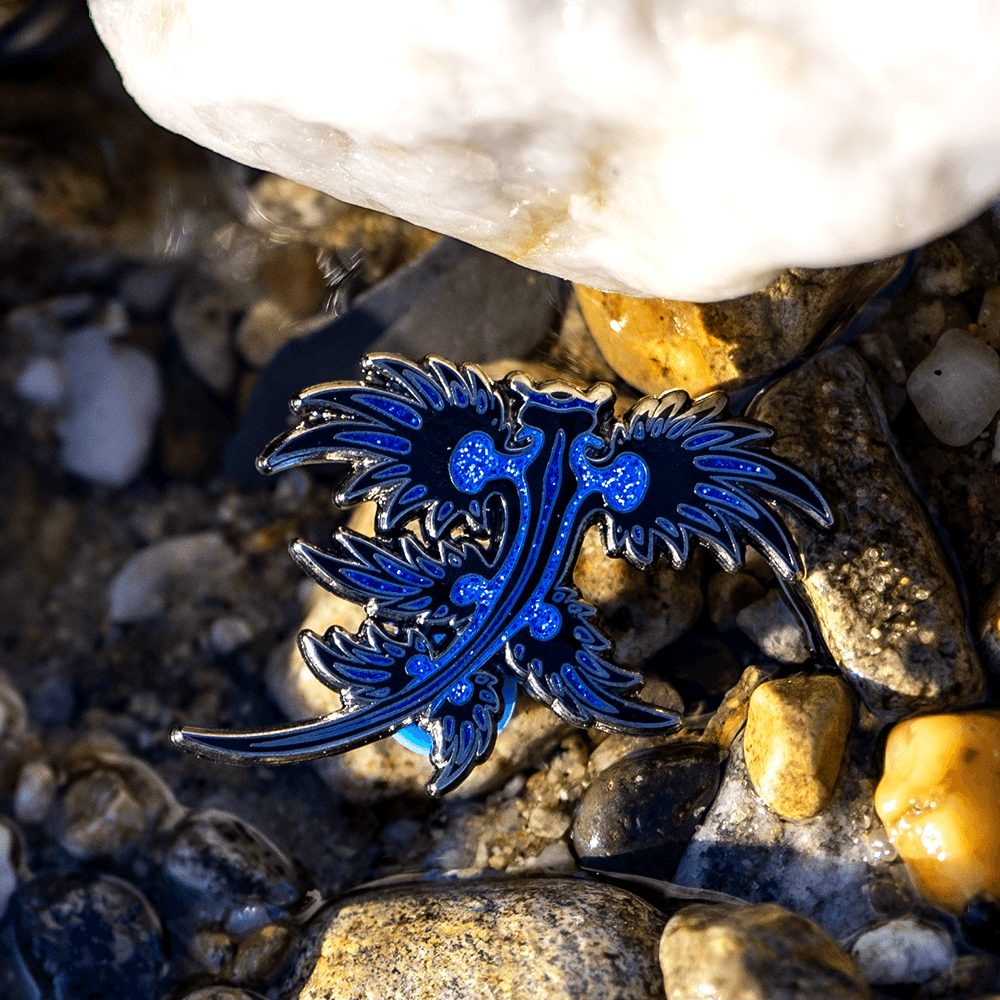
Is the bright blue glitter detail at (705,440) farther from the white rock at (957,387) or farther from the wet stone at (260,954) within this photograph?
the wet stone at (260,954)

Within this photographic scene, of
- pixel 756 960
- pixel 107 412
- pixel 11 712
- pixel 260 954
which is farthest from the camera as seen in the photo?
pixel 107 412

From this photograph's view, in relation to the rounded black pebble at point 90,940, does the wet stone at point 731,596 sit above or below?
above

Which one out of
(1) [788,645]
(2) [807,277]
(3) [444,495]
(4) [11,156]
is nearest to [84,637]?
(3) [444,495]

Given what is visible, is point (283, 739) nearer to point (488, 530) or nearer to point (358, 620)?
point (358, 620)

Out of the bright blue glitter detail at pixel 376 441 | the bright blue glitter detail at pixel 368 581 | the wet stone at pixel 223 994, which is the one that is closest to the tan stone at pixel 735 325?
the bright blue glitter detail at pixel 376 441

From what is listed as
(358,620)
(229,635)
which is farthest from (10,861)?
(358,620)

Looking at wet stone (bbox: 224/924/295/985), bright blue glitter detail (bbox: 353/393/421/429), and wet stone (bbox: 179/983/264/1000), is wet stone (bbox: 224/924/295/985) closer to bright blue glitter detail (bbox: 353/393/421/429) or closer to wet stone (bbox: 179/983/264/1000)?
wet stone (bbox: 179/983/264/1000)
